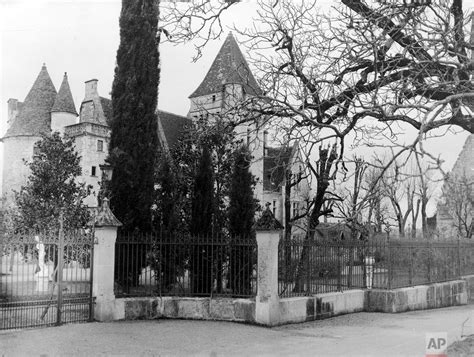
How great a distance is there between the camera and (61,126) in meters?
41.6

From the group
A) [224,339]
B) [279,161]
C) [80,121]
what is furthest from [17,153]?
[279,161]

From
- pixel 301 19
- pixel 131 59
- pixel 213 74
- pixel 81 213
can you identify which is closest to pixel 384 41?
pixel 301 19

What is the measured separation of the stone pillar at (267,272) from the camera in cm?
1273

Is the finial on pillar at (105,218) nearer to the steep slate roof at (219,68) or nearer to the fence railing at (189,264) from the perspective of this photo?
the fence railing at (189,264)

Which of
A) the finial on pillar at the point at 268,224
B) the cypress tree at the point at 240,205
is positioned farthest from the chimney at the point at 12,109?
the finial on pillar at the point at 268,224

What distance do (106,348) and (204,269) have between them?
448 centimetres

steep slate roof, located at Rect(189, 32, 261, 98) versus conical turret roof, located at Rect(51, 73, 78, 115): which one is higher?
steep slate roof, located at Rect(189, 32, 261, 98)

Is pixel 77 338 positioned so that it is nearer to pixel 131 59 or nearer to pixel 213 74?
pixel 131 59

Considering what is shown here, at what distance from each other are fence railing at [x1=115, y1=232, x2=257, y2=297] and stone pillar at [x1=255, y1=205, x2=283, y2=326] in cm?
60

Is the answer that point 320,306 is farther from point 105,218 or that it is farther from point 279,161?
point 105,218

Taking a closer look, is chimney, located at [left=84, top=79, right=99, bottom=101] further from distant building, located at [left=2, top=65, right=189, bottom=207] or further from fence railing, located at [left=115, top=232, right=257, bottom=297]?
fence railing, located at [left=115, top=232, right=257, bottom=297]

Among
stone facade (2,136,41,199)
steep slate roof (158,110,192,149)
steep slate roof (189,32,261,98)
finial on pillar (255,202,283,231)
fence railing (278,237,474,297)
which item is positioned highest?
steep slate roof (189,32,261,98)

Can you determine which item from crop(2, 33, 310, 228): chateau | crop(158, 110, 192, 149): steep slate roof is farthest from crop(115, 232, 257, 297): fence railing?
crop(158, 110, 192, 149): steep slate roof

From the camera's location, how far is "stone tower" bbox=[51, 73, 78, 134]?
41688 millimetres
